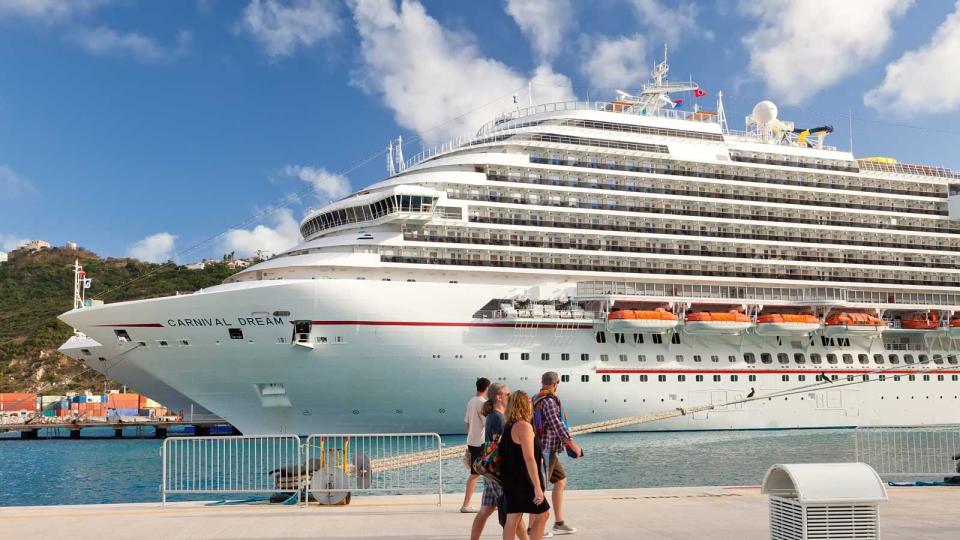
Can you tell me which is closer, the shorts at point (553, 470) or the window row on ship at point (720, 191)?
the shorts at point (553, 470)

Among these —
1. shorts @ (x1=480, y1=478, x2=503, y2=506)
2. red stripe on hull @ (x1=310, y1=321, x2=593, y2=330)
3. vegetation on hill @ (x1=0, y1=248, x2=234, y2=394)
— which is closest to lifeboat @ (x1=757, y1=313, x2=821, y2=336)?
red stripe on hull @ (x1=310, y1=321, x2=593, y2=330)

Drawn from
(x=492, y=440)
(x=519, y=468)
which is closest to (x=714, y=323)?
(x=492, y=440)

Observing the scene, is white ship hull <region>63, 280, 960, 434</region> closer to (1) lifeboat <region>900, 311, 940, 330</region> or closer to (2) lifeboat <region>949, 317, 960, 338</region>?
(1) lifeboat <region>900, 311, 940, 330</region>

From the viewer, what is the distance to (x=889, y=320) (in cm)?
3891

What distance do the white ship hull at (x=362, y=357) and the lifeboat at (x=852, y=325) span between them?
17.8ft

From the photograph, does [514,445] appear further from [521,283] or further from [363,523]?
[521,283]

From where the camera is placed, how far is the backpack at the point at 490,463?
6.97 meters

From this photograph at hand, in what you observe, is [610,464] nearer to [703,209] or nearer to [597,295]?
[597,295]

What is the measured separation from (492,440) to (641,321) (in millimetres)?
25319

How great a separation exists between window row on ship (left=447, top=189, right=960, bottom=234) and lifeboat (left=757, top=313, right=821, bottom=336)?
5.34 meters

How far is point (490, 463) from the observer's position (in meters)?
7.01

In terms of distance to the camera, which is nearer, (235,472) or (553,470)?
(553,470)

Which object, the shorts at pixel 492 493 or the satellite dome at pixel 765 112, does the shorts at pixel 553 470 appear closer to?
the shorts at pixel 492 493

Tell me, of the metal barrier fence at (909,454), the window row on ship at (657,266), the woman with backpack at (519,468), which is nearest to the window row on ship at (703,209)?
the window row on ship at (657,266)
